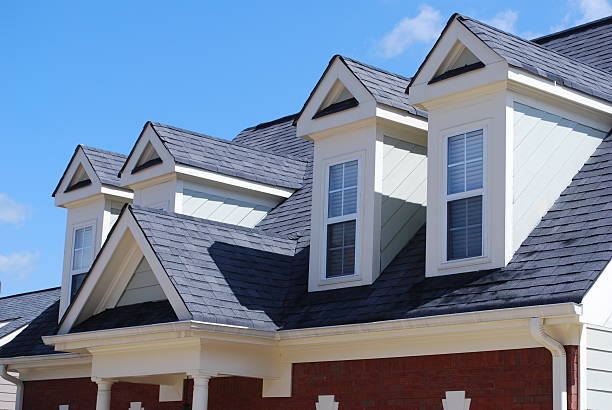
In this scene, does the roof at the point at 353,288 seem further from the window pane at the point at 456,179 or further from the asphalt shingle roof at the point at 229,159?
the asphalt shingle roof at the point at 229,159

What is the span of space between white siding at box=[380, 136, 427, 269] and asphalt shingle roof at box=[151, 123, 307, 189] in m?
3.56

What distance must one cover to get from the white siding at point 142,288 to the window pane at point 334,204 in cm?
242

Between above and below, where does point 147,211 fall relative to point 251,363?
above

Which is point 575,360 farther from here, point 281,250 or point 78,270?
point 78,270

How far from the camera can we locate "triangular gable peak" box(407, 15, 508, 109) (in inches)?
471

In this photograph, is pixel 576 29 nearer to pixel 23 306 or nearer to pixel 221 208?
pixel 221 208

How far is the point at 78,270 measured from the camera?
59.3ft

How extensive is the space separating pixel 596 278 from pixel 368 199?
3972 mm

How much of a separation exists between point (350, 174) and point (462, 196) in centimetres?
211

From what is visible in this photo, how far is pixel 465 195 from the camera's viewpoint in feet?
39.5

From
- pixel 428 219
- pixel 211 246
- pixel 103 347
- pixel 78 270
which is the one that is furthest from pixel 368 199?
pixel 78 270

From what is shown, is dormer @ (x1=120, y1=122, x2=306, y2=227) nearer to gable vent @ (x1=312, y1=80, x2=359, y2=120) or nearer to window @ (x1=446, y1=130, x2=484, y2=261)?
gable vent @ (x1=312, y1=80, x2=359, y2=120)

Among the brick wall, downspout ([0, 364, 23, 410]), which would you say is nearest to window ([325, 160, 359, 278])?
the brick wall

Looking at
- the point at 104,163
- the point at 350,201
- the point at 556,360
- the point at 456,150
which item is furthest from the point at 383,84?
the point at 104,163
